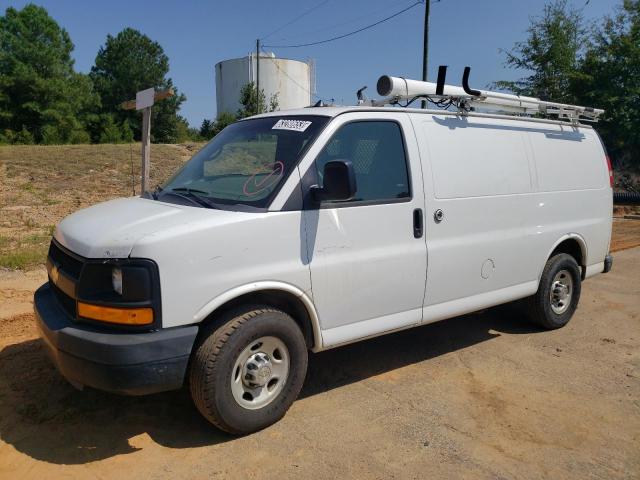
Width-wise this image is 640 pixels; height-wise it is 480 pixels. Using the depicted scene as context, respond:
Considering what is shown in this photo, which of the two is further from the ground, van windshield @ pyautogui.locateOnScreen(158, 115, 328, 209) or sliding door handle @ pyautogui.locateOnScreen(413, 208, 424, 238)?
van windshield @ pyautogui.locateOnScreen(158, 115, 328, 209)

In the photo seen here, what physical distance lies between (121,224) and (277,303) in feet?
3.68

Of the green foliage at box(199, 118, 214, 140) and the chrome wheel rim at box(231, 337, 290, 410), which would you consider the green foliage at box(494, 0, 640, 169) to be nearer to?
the chrome wheel rim at box(231, 337, 290, 410)

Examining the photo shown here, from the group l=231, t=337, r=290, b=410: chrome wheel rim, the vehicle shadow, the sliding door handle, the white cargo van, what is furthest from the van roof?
the vehicle shadow

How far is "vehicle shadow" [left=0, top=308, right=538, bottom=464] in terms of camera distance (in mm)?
3311

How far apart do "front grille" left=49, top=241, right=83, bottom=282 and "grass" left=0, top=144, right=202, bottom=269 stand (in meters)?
3.91

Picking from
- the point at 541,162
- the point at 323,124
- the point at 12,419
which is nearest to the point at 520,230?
the point at 541,162

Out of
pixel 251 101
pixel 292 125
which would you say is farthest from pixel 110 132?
pixel 292 125

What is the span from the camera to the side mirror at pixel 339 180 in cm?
341

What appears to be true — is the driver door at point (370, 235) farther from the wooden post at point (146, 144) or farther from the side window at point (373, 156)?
the wooden post at point (146, 144)

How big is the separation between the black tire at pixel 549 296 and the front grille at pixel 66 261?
424cm

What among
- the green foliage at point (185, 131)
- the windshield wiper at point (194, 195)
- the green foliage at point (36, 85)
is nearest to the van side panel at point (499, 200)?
the windshield wiper at point (194, 195)

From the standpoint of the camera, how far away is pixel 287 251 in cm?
343

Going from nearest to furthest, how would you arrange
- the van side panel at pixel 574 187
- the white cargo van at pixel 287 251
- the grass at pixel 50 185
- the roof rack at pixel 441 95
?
the white cargo van at pixel 287 251 < the roof rack at pixel 441 95 < the van side panel at pixel 574 187 < the grass at pixel 50 185

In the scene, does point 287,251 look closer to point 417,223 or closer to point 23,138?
point 417,223
